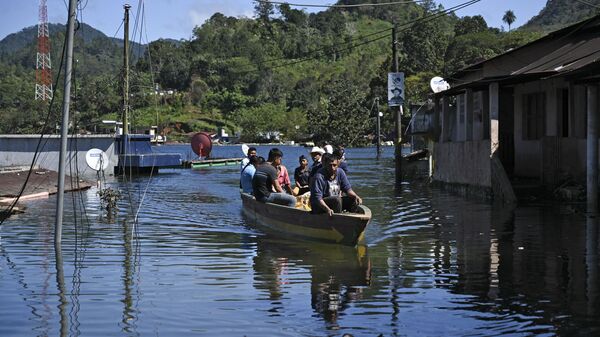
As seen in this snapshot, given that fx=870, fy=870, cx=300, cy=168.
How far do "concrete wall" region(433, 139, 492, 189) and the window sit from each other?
209 centimetres

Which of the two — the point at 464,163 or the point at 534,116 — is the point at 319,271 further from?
the point at 534,116

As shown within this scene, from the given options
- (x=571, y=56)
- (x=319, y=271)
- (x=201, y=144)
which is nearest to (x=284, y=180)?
(x=319, y=271)

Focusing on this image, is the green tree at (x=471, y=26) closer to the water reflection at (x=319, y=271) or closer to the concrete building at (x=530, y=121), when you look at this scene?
the concrete building at (x=530, y=121)

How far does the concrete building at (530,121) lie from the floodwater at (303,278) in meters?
2.21

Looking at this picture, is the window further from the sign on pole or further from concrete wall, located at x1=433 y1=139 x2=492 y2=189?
the sign on pole

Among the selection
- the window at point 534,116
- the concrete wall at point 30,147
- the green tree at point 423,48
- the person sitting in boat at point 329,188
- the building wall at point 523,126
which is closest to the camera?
the person sitting in boat at point 329,188

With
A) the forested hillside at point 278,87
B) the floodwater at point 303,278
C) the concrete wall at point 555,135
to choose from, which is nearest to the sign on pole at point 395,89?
the concrete wall at point 555,135

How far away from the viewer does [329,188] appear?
1593 centimetres

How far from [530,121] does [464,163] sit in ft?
8.01

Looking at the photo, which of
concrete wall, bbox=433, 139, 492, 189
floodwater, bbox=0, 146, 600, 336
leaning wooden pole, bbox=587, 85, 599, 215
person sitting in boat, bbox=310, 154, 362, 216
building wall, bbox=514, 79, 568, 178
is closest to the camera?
floodwater, bbox=0, 146, 600, 336

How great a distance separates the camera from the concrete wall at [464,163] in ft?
82.9

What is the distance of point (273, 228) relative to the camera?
18.8 m

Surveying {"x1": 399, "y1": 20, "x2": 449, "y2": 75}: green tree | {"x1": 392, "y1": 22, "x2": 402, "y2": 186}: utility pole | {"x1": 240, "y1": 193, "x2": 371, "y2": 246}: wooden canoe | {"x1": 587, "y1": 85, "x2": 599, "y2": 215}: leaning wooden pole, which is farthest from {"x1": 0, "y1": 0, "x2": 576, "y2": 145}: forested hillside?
{"x1": 240, "y1": 193, "x2": 371, "y2": 246}: wooden canoe

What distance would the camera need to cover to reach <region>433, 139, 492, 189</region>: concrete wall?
25266 mm
